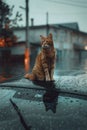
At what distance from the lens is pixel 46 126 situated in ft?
8.34

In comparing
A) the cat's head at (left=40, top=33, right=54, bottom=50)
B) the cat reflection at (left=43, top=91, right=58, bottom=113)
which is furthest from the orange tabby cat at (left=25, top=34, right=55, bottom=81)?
the cat reflection at (left=43, top=91, right=58, bottom=113)

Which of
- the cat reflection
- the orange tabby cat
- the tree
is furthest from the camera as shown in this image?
the tree

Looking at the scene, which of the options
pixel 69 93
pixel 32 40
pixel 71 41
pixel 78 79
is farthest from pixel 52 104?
pixel 71 41

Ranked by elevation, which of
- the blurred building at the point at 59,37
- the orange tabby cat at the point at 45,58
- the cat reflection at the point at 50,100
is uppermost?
the cat reflection at the point at 50,100

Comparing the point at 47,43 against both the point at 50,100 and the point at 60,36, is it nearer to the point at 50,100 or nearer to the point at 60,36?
the point at 50,100

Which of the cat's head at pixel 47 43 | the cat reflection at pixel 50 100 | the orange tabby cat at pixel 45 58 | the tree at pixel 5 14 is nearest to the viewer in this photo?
the cat reflection at pixel 50 100

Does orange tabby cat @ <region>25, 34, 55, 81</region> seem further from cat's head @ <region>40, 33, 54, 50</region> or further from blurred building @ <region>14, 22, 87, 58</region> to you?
blurred building @ <region>14, 22, 87, 58</region>

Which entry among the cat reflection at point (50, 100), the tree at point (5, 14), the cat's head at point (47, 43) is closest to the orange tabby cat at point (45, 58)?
the cat's head at point (47, 43)

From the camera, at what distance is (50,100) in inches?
110

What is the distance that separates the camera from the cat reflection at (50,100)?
2702 mm

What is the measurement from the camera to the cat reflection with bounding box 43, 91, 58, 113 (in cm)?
270

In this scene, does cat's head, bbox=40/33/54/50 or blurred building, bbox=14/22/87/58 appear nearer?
cat's head, bbox=40/33/54/50

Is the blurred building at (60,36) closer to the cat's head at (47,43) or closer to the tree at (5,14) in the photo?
the tree at (5,14)

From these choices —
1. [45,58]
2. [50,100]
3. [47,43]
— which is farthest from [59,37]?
[50,100]
